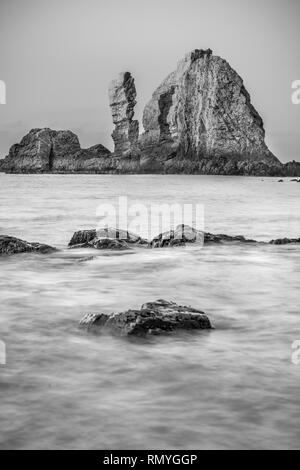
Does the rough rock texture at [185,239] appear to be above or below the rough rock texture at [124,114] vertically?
below

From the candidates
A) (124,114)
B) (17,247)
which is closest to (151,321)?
(17,247)

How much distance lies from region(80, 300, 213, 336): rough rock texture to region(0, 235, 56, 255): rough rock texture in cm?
519

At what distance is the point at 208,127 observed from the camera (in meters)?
148

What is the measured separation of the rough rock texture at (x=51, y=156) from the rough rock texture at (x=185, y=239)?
157610 millimetres

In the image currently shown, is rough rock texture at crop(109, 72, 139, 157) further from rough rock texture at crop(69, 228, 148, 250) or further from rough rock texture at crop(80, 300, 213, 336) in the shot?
rough rock texture at crop(80, 300, 213, 336)

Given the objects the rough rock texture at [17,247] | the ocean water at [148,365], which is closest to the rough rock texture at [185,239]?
the rough rock texture at [17,247]

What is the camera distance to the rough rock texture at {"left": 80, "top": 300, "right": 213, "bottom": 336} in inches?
224

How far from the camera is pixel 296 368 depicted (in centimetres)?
484

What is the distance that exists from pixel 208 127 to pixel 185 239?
5459 inches

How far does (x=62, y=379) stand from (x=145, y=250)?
285 inches

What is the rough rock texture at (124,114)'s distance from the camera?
169625 mm

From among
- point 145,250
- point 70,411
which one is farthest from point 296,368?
point 145,250

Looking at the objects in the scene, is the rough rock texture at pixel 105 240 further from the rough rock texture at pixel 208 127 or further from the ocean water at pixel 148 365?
the rough rock texture at pixel 208 127

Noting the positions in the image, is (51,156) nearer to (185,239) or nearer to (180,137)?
(180,137)
